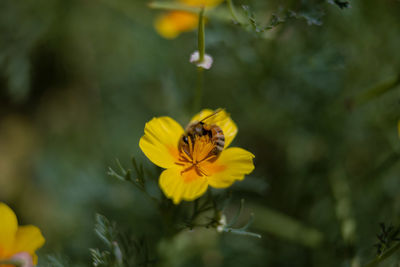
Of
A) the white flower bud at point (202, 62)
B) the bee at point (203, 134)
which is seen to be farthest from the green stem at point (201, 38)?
the bee at point (203, 134)

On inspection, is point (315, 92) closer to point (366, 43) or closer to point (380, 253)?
point (366, 43)

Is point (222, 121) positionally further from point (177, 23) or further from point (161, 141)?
point (177, 23)

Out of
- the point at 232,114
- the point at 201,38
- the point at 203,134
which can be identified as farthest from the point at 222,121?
the point at 232,114

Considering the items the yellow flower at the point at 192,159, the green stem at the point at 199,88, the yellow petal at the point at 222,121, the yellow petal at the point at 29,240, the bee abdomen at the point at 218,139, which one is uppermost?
the green stem at the point at 199,88

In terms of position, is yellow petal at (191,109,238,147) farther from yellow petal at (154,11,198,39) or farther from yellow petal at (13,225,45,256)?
yellow petal at (154,11,198,39)

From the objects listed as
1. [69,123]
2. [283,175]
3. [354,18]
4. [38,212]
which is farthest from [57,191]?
[354,18]

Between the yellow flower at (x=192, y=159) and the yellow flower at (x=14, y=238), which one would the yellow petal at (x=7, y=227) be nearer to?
the yellow flower at (x=14, y=238)

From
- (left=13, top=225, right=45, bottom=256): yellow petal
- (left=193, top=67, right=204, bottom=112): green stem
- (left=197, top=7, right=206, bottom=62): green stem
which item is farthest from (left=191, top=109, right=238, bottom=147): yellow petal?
(left=13, top=225, right=45, bottom=256): yellow petal
